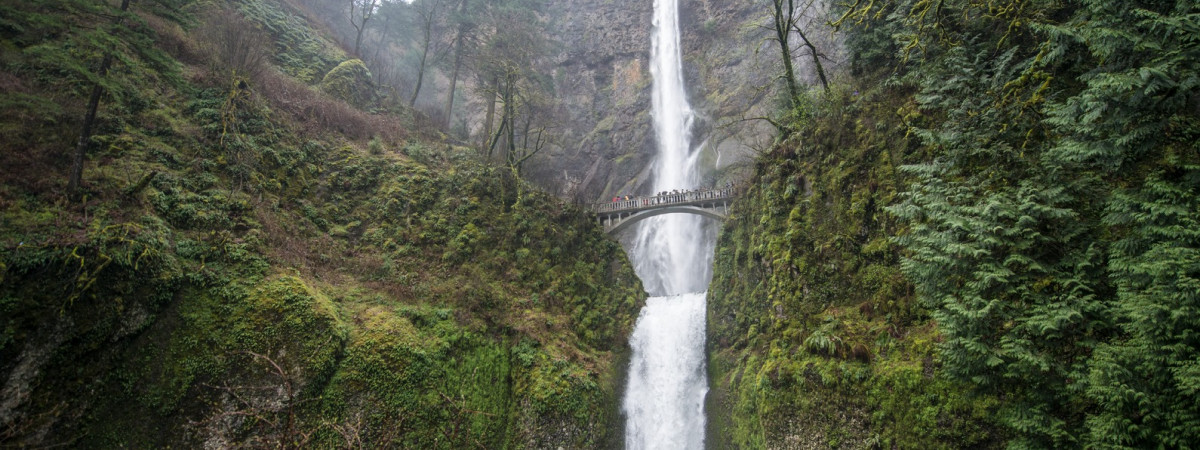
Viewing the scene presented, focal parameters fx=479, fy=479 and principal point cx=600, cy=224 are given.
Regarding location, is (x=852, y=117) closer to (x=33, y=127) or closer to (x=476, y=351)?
(x=476, y=351)

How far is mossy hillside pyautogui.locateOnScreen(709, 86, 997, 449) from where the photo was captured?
30.4 feet

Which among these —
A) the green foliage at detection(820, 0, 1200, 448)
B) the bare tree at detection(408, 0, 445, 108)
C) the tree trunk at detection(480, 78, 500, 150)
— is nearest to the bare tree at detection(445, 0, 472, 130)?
the bare tree at detection(408, 0, 445, 108)

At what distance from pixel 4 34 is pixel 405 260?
10.5 metres

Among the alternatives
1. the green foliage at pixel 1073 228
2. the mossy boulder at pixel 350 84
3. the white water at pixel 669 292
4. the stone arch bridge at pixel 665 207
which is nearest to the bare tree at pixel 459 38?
the mossy boulder at pixel 350 84

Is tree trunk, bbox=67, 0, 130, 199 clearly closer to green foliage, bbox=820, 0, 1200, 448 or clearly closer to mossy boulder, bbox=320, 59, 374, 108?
mossy boulder, bbox=320, 59, 374, 108

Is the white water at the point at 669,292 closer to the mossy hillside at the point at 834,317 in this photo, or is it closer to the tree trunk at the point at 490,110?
the mossy hillside at the point at 834,317

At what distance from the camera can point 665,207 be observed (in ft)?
81.0

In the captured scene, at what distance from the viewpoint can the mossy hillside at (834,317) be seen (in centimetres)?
926

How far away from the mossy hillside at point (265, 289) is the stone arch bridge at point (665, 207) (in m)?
5.39

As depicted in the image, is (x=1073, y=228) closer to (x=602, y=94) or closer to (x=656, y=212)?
(x=656, y=212)

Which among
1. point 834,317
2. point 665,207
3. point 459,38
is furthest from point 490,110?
point 834,317

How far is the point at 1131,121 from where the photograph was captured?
7203 millimetres

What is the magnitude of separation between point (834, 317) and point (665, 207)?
13.7 metres

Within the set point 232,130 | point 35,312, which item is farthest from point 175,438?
point 232,130
